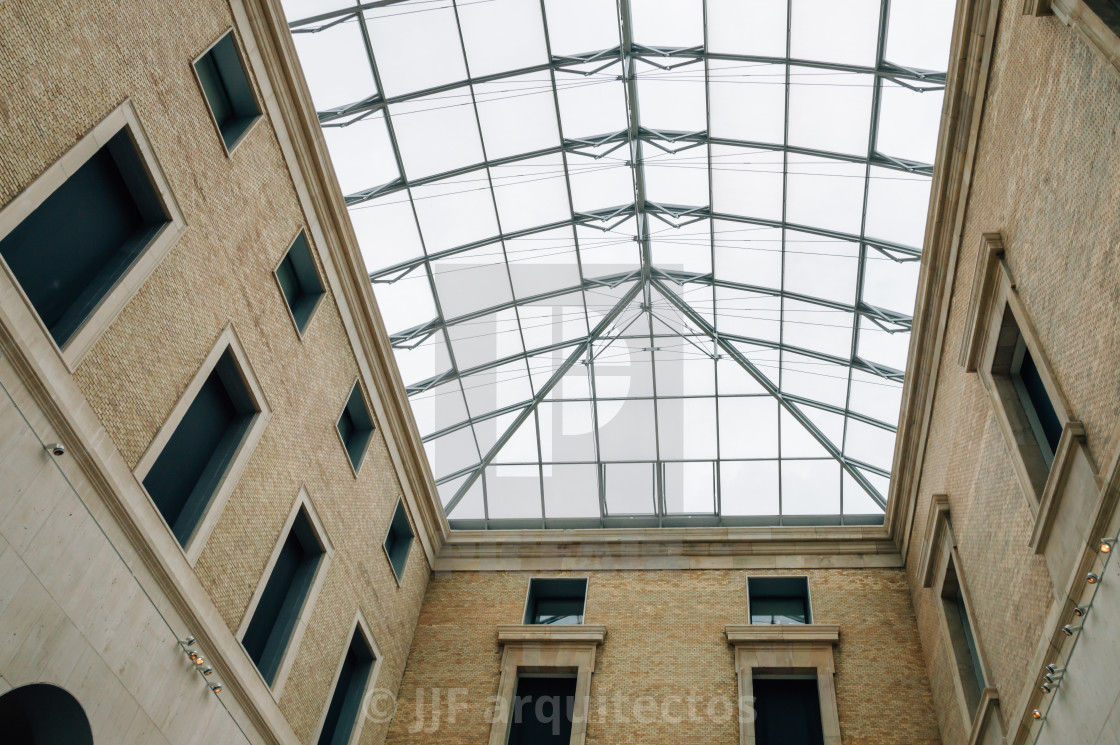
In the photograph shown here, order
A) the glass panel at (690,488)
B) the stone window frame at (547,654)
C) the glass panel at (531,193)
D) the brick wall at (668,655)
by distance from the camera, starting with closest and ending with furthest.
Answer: the brick wall at (668,655) → the stone window frame at (547,654) → the glass panel at (531,193) → the glass panel at (690,488)

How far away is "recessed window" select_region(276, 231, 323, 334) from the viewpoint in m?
18.6

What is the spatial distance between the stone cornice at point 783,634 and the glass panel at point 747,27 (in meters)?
13.9

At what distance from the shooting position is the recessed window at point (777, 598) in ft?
78.2

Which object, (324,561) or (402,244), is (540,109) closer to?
(402,244)

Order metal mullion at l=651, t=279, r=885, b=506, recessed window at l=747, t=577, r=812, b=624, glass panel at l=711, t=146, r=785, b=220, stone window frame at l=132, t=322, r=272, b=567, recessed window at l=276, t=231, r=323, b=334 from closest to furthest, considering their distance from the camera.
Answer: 1. stone window frame at l=132, t=322, r=272, b=567
2. recessed window at l=276, t=231, r=323, b=334
3. glass panel at l=711, t=146, r=785, b=220
4. recessed window at l=747, t=577, r=812, b=624
5. metal mullion at l=651, t=279, r=885, b=506

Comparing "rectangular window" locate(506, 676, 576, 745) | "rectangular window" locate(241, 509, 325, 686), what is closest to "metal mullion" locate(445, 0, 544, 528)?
"rectangular window" locate(506, 676, 576, 745)

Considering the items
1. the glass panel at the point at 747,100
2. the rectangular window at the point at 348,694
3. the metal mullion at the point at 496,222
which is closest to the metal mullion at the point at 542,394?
the metal mullion at the point at 496,222

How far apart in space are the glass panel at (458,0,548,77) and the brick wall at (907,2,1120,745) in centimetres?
1024

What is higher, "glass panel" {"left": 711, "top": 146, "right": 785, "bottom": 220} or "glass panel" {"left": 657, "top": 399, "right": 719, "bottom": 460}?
"glass panel" {"left": 711, "top": 146, "right": 785, "bottom": 220}

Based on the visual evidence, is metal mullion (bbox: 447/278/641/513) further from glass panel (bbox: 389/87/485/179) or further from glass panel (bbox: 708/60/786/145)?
glass panel (bbox: 389/87/485/179)

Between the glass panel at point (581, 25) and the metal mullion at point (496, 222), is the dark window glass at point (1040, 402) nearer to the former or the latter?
the glass panel at point (581, 25)

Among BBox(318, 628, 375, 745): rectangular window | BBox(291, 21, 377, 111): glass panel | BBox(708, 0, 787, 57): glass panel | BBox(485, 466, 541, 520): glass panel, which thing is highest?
BBox(708, 0, 787, 57): glass panel

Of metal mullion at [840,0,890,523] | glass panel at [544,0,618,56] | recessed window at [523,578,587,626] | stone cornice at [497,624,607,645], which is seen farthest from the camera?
recessed window at [523,578,587,626]

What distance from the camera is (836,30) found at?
19.3 meters
